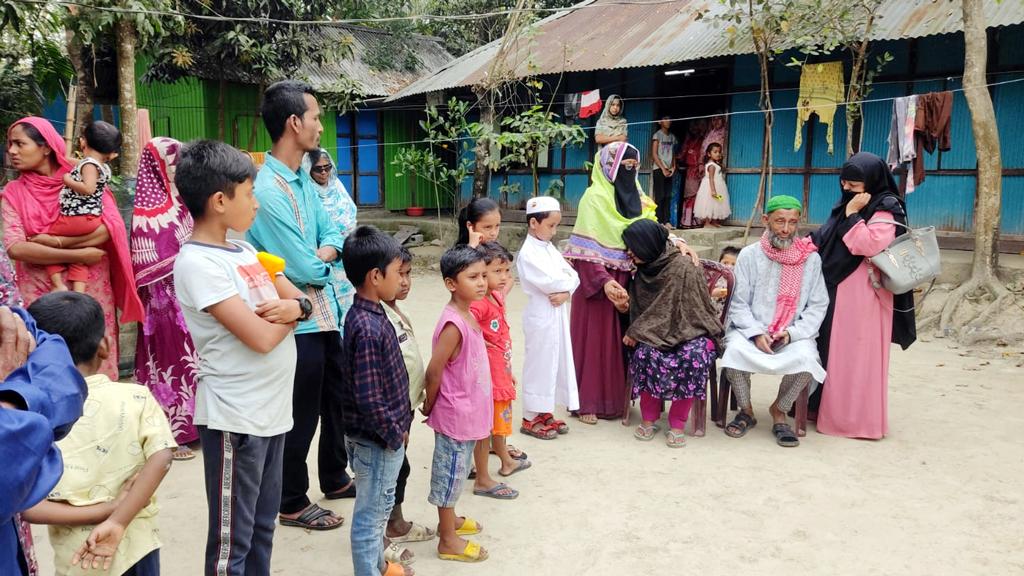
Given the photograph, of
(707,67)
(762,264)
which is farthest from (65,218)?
(707,67)

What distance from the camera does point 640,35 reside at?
436 inches

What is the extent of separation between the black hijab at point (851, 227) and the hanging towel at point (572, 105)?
24.6 ft

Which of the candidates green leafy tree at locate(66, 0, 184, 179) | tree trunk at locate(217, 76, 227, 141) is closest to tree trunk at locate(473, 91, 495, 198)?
green leafy tree at locate(66, 0, 184, 179)

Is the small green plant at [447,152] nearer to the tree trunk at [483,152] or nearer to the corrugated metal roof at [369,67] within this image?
the tree trunk at [483,152]

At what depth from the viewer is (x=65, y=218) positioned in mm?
3750

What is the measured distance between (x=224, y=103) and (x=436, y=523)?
12287 mm

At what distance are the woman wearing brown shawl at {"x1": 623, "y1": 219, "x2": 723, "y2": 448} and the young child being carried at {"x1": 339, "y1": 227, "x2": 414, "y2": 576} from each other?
6.71 feet

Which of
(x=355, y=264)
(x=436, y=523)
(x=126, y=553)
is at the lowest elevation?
(x=436, y=523)

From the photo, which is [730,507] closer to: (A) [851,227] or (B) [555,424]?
(B) [555,424]

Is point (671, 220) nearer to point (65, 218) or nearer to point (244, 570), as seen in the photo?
point (65, 218)

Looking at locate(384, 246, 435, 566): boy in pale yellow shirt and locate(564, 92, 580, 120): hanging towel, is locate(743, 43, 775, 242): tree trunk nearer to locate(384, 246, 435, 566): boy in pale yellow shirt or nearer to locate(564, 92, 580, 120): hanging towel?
locate(564, 92, 580, 120): hanging towel

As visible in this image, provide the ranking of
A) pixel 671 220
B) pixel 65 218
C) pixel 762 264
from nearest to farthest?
pixel 65 218, pixel 762 264, pixel 671 220

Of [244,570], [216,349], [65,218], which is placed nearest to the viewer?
[216,349]

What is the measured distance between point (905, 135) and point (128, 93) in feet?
28.3
